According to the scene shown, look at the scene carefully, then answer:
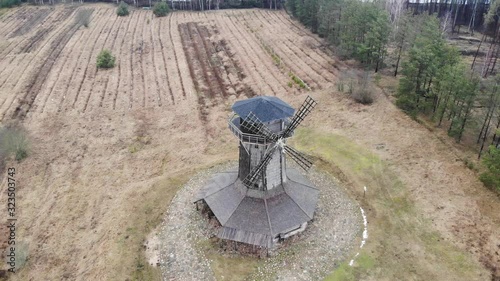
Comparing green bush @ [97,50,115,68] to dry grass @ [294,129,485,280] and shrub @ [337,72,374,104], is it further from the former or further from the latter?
dry grass @ [294,129,485,280]

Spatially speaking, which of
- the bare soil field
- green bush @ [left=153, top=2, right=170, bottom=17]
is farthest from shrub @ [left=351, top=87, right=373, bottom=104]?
green bush @ [left=153, top=2, right=170, bottom=17]

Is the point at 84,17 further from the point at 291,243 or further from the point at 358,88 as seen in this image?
the point at 291,243

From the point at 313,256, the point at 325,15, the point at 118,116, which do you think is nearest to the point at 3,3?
the point at 118,116

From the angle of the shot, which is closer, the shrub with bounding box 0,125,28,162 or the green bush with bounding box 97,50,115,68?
the shrub with bounding box 0,125,28,162

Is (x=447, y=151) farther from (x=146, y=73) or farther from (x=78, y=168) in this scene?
(x=146, y=73)

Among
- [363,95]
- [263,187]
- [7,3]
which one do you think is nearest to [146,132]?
[263,187]

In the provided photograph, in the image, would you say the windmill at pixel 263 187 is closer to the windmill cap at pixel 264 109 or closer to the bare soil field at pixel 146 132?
the windmill cap at pixel 264 109
